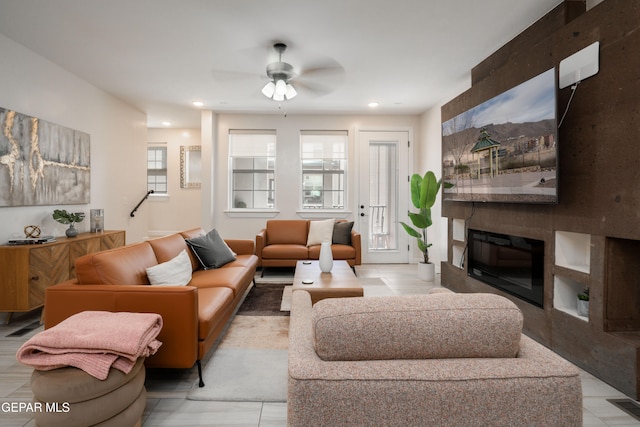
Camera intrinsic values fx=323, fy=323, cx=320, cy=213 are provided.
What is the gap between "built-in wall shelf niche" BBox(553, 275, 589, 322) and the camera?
7.80 ft

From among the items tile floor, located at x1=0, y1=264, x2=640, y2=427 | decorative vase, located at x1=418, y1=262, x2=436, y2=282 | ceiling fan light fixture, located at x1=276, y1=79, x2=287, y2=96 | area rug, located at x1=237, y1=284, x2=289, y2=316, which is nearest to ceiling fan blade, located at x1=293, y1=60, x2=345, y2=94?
ceiling fan light fixture, located at x1=276, y1=79, x2=287, y2=96

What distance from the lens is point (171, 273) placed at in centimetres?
244

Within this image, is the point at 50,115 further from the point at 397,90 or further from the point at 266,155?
the point at 397,90

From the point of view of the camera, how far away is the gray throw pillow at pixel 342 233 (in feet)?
16.5

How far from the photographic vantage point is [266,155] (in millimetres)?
5910

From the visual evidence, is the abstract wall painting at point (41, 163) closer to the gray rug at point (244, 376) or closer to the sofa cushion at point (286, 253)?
the sofa cushion at point (286, 253)

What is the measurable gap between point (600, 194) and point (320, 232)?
3596 mm

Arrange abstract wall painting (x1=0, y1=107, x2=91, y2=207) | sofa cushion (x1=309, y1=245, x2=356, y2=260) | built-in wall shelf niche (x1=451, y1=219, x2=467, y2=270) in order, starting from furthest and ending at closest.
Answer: sofa cushion (x1=309, y1=245, x2=356, y2=260), built-in wall shelf niche (x1=451, y1=219, x2=467, y2=270), abstract wall painting (x1=0, y1=107, x2=91, y2=207)

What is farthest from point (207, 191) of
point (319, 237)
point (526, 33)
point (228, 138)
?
point (526, 33)

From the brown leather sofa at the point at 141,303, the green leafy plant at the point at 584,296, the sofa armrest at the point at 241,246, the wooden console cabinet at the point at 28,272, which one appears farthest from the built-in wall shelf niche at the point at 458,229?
the wooden console cabinet at the point at 28,272

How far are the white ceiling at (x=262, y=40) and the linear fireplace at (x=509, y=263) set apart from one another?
1.92m

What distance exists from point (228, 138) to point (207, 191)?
103 centimetres

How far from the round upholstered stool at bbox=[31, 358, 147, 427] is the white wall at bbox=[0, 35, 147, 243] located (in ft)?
8.72

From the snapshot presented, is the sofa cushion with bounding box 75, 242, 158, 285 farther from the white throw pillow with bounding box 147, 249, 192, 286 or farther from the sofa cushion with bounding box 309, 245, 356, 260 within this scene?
the sofa cushion with bounding box 309, 245, 356, 260
